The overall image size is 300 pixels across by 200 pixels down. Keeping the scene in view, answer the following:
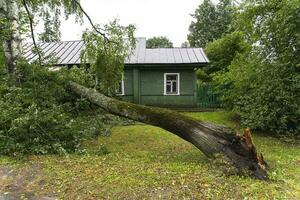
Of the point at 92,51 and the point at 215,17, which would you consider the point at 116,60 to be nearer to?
the point at 92,51

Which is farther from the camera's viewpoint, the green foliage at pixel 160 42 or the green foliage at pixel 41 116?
the green foliage at pixel 160 42

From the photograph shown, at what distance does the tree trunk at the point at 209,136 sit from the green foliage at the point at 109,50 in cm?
286

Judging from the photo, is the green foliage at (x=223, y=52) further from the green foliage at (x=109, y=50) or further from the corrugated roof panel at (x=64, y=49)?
the green foliage at (x=109, y=50)

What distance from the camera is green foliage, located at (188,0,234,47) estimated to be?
39.6 meters

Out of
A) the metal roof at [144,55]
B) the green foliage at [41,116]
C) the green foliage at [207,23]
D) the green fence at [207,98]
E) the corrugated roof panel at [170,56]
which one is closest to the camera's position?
the green foliage at [41,116]

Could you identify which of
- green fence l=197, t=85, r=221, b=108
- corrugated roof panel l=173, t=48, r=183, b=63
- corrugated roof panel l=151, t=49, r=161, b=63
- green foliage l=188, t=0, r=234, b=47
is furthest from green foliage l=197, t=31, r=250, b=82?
green foliage l=188, t=0, r=234, b=47

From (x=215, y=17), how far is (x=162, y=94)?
2758 centimetres

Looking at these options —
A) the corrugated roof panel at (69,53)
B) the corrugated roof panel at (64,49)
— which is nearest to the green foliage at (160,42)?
the corrugated roof panel at (64,49)

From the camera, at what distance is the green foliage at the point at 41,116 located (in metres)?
6.39

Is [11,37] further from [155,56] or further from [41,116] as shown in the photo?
[155,56]

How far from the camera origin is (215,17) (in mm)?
40344

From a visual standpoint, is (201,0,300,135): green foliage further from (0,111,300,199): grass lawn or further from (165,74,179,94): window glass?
(165,74,179,94): window glass

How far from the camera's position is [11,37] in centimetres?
808

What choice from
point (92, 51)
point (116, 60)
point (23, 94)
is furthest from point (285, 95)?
point (23, 94)
